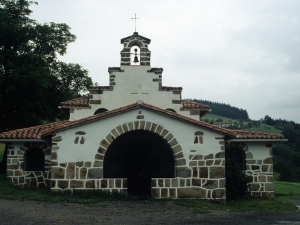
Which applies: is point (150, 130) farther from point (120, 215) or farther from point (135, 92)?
point (135, 92)

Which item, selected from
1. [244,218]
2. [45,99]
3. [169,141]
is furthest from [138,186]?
[45,99]

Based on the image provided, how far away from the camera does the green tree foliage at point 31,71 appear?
2141 centimetres

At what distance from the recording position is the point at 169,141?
13.0 meters

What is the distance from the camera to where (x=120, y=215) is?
976 cm

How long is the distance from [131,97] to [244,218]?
8.58 m

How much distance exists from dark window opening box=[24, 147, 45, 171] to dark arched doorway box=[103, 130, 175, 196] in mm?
2633

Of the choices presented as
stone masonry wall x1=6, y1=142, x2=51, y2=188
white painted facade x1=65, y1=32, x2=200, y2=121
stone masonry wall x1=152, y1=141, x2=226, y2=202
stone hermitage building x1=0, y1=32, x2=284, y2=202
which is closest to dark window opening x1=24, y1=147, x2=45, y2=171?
stone hermitage building x1=0, y1=32, x2=284, y2=202

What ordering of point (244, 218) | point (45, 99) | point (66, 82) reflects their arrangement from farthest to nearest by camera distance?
point (66, 82) → point (45, 99) → point (244, 218)

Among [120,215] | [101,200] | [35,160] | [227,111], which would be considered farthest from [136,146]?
[227,111]

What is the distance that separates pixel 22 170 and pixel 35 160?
2.26 feet

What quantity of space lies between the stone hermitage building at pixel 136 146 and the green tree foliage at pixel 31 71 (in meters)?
5.85

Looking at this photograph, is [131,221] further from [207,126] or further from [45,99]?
[45,99]

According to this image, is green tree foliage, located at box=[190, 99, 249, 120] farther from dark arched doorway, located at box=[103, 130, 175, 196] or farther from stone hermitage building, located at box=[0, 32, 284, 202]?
dark arched doorway, located at box=[103, 130, 175, 196]

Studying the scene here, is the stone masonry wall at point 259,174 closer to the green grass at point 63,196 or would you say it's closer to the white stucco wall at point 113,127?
the white stucco wall at point 113,127
